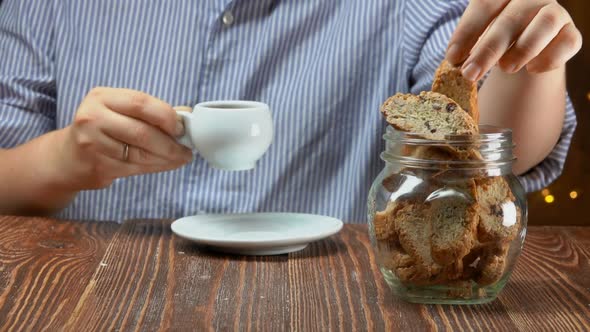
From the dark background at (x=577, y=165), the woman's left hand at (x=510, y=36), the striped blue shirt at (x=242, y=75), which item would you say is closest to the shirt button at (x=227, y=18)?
the striped blue shirt at (x=242, y=75)

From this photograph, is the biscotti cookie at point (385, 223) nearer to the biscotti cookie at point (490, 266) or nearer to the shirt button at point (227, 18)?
the biscotti cookie at point (490, 266)

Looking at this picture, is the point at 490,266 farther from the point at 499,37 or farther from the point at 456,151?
the point at 499,37

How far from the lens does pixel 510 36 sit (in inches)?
32.5

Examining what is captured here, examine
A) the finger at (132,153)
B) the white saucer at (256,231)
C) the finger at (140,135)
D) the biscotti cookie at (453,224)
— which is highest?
the biscotti cookie at (453,224)

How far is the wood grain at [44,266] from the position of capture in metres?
0.71

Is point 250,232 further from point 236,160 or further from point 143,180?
point 143,180

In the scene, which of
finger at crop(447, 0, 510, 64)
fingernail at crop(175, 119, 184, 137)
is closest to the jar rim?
finger at crop(447, 0, 510, 64)

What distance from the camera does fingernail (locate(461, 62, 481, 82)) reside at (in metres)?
0.80

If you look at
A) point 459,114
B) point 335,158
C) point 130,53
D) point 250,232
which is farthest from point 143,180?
point 459,114

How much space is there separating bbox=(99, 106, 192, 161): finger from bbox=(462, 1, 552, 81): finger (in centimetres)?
41

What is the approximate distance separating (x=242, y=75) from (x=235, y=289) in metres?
0.71

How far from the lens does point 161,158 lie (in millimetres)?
1076

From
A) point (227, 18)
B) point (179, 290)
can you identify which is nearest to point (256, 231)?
point (179, 290)

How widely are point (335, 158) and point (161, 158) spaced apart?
0.47m
